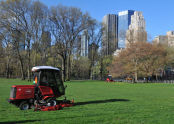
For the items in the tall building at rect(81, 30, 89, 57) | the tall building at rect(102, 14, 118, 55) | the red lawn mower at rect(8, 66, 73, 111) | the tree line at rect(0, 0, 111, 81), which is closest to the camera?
the red lawn mower at rect(8, 66, 73, 111)

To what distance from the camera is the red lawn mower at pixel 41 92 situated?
10.7m

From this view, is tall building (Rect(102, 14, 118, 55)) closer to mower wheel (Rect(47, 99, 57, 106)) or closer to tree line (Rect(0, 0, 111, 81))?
tree line (Rect(0, 0, 111, 81))

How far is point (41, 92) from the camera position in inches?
441

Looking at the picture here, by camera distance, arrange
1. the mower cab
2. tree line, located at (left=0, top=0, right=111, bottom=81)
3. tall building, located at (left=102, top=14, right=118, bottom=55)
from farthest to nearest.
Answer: tall building, located at (left=102, top=14, right=118, bottom=55)
tree line, located at (left=0, top=0, right=111, bottom=81)
the mower cab

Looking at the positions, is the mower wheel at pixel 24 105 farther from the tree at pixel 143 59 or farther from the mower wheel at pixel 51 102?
the tree at pixel 143 59

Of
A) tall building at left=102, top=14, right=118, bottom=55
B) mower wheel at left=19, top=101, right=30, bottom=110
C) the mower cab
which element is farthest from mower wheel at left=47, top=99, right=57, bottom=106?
tall building at left=102, top=14, right=118, bottom=55

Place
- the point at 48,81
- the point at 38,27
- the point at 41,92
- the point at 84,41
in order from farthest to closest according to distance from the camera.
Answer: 1. the point at 84,41
2. the point at 38,27
3. the point at 48,81
4. the point at 41,92

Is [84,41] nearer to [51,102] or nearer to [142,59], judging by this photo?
[142,59]

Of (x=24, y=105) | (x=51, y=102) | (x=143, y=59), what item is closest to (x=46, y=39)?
(x=143, y=59)

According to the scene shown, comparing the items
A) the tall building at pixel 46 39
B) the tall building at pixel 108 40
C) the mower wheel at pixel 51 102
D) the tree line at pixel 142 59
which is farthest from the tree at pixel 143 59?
the mower wheel at pixel 51 102

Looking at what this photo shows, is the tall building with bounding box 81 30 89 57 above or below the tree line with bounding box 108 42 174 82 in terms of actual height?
above

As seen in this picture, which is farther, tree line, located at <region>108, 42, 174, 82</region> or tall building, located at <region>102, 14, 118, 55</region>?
tall building, located at <region>102, 14, 118, 55</region>

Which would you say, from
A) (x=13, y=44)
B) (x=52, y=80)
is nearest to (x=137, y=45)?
(x=13, y=44)

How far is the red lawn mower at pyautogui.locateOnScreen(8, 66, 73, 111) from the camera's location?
10.7 m
